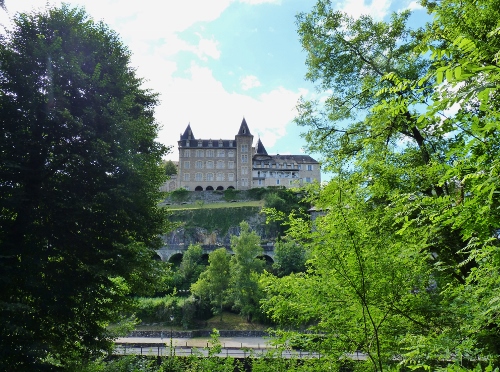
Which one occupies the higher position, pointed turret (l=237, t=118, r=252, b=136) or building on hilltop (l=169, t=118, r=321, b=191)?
pointed turret (l=237, t=118, r=252, b=136)

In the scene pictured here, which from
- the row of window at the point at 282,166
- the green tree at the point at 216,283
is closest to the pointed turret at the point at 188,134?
the row of window at the point at 282,166

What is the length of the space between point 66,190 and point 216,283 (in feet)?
87.9

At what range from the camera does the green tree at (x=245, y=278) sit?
32.8 m

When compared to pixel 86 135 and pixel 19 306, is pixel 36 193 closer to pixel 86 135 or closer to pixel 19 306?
pixel 86 135

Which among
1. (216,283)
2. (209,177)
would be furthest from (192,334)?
(209,177)

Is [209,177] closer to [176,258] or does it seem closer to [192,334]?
[176,258]

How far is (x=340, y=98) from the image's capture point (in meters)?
9.86

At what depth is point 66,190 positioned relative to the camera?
10.1 metres

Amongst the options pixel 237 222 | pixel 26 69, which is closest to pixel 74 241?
pixel 26 69

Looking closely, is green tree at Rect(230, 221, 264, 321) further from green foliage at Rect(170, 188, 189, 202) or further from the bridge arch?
green foliage at Rect(170, 188, 189, 202)

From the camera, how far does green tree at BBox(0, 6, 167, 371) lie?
9.32 m

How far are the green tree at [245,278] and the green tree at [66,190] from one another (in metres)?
22.3

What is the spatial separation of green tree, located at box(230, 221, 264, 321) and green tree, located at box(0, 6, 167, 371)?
877 inches

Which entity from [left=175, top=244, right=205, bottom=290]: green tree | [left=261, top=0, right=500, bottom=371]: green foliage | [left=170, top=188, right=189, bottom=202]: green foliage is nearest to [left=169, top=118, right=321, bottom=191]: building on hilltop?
[left=170, top=188, right=189, bottom=202]: green foliage
